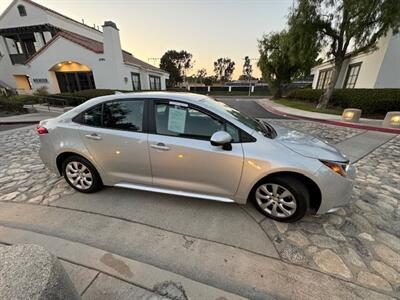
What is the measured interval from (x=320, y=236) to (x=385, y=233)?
2.71 ft

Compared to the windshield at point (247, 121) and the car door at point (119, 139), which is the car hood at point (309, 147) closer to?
the windshield at point (247, 121)

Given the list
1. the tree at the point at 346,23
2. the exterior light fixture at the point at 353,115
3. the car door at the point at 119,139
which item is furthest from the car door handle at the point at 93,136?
the tree at the point at 346,23

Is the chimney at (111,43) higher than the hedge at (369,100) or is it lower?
higher

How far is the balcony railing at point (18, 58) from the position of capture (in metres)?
20.7

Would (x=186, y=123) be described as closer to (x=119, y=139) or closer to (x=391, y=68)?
(x=119, y=139)

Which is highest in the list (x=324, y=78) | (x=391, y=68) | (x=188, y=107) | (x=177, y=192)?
(x=391, y=68)

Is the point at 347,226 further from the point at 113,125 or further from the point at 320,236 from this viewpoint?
the point at 113,125

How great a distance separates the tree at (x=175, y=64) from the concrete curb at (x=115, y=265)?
44408 millimetres

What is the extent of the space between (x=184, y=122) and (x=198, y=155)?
50cm

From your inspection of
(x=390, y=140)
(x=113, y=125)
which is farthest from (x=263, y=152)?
(x=390, y=140)

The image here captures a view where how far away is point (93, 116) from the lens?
2912 mm

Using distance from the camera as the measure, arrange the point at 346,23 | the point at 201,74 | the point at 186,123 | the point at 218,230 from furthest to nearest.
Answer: the point at 201,74 < the point at 346,23 < the point at 186,123 < the point at 218,230

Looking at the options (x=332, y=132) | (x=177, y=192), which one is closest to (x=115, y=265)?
(x=177, y=192)

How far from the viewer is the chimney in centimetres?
1412
